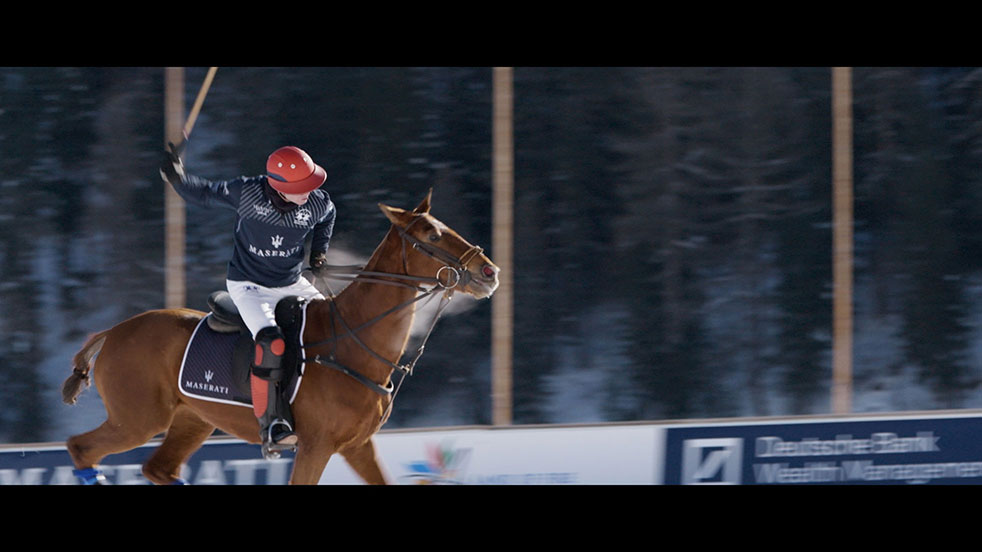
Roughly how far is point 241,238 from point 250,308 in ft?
1.26

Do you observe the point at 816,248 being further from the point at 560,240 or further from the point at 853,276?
the point at 560,240

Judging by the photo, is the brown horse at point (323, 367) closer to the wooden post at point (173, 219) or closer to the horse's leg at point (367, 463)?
the horse's leg at point (367, 463)

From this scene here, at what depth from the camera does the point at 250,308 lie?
17.8 ft

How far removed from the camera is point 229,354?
549 centimetres

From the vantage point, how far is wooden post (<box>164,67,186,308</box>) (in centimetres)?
701

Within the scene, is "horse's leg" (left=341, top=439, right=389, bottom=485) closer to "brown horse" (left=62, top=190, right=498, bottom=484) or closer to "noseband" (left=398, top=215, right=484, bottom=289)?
"brown horse" (left=62, top=190, right=498, bottom=484)

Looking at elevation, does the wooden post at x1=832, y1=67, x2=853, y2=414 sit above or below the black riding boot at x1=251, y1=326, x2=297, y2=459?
above

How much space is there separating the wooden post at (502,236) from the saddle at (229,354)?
1.94 m

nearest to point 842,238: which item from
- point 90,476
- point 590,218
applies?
point 590,218

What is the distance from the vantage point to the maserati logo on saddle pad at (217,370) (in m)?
5.41

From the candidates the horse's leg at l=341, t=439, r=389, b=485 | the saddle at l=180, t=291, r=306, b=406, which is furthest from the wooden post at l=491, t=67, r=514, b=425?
the saddle at l=180, t=291, r=306, b=406

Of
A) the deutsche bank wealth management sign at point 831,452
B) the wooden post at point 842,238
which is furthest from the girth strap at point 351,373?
the wooden post at point 842,238

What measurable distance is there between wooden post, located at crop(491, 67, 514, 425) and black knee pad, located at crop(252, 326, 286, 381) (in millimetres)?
2221

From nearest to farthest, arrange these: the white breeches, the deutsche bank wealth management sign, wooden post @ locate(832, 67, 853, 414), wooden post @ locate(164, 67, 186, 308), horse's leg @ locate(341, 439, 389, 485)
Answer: the white breeches, horse's leg @ locate(341, 439, 389, 485), wooden post @ locate(164, 67, 186, 308), the deutsche bank wealth management sign, wooden post @ locate(832, 67, 853, 414)
